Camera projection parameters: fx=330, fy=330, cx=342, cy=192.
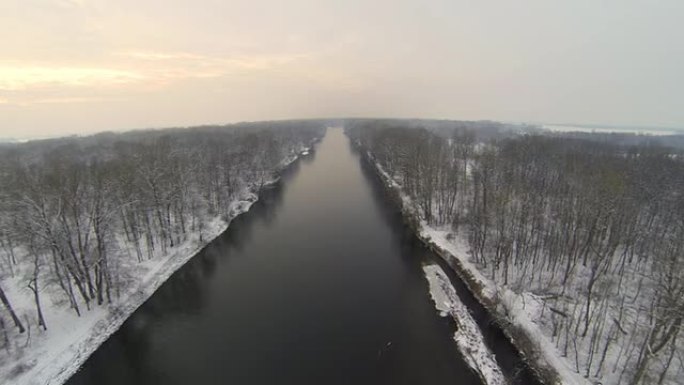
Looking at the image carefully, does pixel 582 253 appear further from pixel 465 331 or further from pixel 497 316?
pixel 465 331

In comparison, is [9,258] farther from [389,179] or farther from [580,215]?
[389,179]

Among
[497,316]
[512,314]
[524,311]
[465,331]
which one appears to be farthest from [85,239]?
[524,311]

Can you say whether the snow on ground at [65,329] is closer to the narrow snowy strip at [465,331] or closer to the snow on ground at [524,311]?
the narrow snowy strip at [465,331]

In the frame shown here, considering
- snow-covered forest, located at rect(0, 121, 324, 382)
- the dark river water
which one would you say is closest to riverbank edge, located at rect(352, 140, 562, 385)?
the dark river water

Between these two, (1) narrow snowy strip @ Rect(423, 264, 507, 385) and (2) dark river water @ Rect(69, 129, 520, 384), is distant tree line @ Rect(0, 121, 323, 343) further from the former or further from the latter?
(1) narrow snowy strip @ Rect(423, 264, 507, 385)

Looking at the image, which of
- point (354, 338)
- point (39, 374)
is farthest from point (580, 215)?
point (39, 374)
